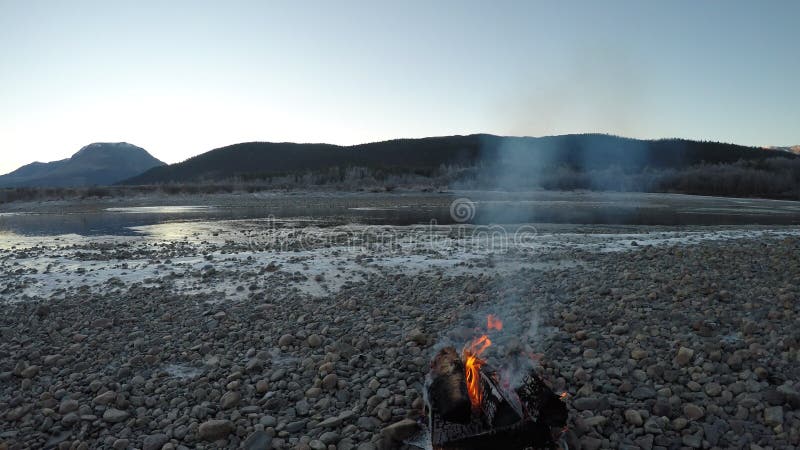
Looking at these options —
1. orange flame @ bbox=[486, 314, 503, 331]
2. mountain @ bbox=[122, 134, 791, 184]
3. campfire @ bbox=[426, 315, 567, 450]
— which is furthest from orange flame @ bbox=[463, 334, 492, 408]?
mountain @ bbox=[122, 134, 791, 184]

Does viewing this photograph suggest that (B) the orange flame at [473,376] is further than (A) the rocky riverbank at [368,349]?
No

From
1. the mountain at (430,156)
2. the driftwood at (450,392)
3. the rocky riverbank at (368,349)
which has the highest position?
the mountain at (430,156)

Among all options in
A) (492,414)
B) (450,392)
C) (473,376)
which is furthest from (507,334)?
(492,414)

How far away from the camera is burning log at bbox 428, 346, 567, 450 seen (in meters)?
3.98

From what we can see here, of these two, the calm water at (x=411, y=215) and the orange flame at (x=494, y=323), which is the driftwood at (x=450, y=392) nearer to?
the orange flame at (x=494, y=323)

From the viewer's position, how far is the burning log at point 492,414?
398 cm

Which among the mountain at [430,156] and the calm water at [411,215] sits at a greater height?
the mountain at [430,156]

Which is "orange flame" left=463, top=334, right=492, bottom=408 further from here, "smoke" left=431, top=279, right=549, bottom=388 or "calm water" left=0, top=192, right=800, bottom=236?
"calm water" left=0, top=192, right=800, bottom=236

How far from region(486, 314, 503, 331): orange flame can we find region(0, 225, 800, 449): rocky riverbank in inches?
6.6

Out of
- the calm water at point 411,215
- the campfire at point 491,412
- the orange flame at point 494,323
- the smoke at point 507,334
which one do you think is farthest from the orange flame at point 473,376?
the calm water at point 411,215

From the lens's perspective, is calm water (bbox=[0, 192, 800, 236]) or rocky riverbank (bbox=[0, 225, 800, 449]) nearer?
rocky riverbank (bbox=[0, 225, 800, 449])

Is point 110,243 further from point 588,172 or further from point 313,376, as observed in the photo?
point 588,172

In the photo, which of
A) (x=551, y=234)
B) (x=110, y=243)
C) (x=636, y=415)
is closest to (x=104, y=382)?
(x=636, y=415)

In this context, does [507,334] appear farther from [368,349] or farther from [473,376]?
[473,376]
